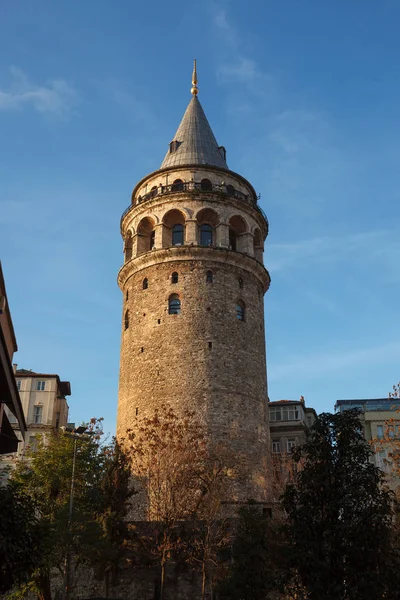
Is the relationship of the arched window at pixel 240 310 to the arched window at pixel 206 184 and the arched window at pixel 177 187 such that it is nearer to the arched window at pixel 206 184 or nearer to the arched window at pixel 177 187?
the arched window at pixel 206 184

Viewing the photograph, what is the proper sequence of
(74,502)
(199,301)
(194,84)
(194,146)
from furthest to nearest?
(194,84) → (194,146) → (199,301) → (74,502)

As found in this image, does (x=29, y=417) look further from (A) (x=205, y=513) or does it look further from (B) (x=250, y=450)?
(A) (x=205, y=513)

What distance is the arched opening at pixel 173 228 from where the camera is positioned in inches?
1651

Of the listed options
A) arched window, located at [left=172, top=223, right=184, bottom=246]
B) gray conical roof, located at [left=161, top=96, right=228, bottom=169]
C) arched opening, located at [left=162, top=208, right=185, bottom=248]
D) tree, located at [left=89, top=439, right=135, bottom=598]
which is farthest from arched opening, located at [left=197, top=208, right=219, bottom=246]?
tree, located at [left=89, top=439, right=135, bottom=598]

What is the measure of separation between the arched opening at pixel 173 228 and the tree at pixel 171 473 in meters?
10.7

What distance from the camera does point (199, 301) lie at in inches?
1545

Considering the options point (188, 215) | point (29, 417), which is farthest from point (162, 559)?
point (29, 417)

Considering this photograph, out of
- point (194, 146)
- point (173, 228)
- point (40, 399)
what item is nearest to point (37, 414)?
point (40, 399)

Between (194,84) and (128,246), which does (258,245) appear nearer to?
(128,246)

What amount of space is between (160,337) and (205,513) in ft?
37.9

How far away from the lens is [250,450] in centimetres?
3681

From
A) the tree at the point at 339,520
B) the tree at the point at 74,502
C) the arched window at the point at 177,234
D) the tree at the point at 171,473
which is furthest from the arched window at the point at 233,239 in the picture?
the tree at the point at 339,520

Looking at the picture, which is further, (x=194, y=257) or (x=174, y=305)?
(x=194, y=257)

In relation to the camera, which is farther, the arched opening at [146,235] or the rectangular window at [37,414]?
the rectangular window at [37,414]
